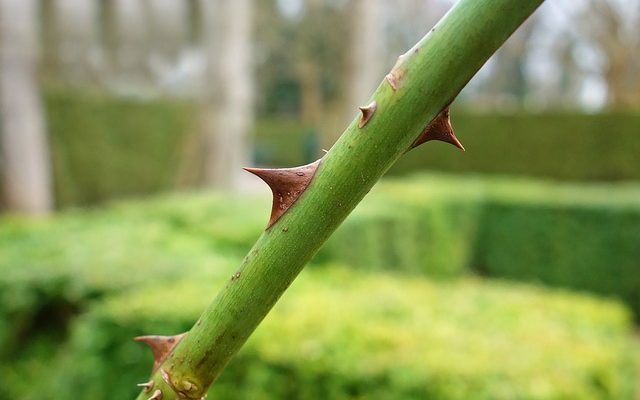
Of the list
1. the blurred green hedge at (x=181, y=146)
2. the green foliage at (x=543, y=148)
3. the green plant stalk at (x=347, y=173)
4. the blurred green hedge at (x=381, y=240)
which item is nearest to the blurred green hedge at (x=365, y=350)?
the blurred green hedge at (x=381, y=240)

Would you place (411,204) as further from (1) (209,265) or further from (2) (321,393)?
(2) (321,393)

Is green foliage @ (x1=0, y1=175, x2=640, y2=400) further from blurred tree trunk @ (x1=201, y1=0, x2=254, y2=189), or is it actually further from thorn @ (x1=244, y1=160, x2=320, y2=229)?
blurred tree trunk @ (x1=201, y1=0, x2=254, y2=189)

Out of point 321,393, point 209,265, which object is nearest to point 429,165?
point 209,265

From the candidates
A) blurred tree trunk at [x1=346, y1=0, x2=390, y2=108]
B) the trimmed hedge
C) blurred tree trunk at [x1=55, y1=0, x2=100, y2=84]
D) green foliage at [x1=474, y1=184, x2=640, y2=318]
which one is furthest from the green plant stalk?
blurred tree trunk at [x1=55, y1=0, x2=100, y2=84]

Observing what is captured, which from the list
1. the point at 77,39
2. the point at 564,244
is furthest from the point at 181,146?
the point at 77,39

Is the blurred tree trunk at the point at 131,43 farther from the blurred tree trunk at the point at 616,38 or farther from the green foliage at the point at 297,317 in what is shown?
the blurred tree trunk at the point at 616,38

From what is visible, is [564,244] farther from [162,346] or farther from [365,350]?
[162,346]
